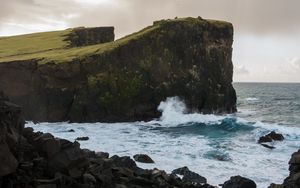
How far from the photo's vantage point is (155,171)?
87.4 feet

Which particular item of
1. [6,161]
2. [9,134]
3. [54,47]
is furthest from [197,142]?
[54,47]

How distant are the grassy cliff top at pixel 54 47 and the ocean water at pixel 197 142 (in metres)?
11.6

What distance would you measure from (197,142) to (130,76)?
2353cm

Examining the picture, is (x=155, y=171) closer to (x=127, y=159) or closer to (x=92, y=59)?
(x=127, y=159)

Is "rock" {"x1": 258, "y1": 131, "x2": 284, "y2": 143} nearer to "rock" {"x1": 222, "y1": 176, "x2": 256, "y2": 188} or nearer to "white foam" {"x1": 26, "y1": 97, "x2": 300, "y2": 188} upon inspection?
"white foam" {"x1": 26, "y1": 97, "x2": 300, "y2": 188}

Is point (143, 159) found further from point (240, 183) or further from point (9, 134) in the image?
point (9, 134)

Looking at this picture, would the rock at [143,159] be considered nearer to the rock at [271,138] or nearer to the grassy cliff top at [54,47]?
the rock at [271,138]

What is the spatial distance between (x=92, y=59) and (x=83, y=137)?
22492mm

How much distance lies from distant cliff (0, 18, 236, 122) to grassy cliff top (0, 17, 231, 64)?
0.27m

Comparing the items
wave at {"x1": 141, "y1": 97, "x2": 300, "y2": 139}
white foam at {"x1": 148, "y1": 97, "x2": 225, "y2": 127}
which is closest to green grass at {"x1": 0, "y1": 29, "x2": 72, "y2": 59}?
white foam at {"x1": 148, "y1": 97, "x2": 225, "y2": 127}

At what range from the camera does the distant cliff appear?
207 feet

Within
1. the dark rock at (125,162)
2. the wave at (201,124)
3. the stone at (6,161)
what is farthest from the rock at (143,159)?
the wave at (201,124)

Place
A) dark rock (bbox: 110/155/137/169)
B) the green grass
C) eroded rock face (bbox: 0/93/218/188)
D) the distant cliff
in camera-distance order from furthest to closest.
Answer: the green grass
the distant cliff
dark rock (bbox: 110/155/137/169)
eroded rock face (bbox: 0/93/218/188)

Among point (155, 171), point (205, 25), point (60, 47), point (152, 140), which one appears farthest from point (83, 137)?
point (60, 47)
